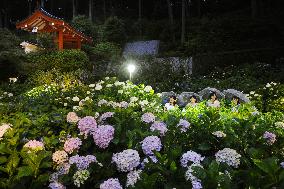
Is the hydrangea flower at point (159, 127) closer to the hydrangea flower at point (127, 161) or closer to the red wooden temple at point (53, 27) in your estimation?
the hydrangea flower at point (127, 161)

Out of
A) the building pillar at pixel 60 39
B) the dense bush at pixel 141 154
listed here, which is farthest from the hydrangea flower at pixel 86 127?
the building pillar at pixel 60 39

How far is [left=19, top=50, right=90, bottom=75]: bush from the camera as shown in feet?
71.2

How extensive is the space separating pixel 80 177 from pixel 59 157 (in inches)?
11.2

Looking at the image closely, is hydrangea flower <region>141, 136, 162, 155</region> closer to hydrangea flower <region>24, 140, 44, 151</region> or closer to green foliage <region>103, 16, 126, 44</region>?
hydrangea flower <region>24, 140, 44, 151</region>

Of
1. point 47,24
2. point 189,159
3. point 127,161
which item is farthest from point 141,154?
point 47,24

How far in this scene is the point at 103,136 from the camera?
8.79 ft

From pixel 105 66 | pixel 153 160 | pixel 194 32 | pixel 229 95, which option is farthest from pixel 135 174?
pixel 194 32

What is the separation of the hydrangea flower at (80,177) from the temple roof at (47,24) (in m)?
24.5

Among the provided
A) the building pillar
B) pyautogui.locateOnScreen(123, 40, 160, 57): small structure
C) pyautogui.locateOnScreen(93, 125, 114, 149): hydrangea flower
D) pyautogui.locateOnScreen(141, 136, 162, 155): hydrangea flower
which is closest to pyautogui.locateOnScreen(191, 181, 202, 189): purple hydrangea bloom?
pyautogui.locateOnScreen(141, 136, 162, 155): hydrangea flower

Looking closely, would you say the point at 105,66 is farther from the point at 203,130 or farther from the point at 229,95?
the point at 203,130

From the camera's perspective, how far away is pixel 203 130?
290 cm

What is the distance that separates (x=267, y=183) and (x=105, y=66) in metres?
20.1

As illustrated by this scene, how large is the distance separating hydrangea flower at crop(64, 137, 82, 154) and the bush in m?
19.0

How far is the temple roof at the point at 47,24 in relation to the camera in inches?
1005
